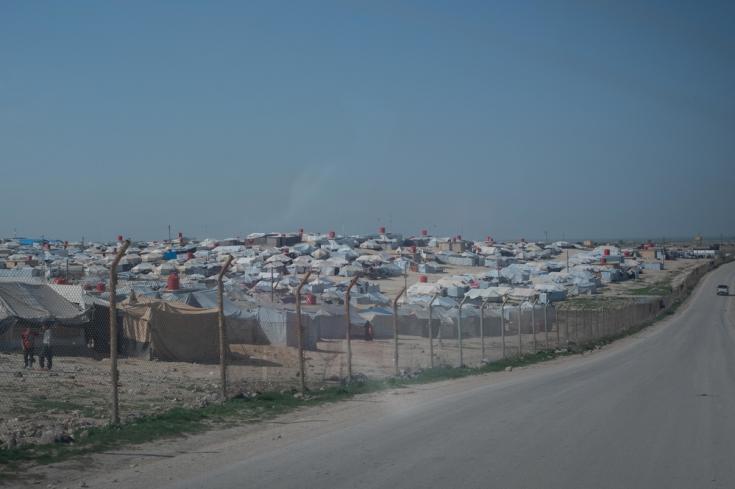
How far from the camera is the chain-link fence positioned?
13.5 meters

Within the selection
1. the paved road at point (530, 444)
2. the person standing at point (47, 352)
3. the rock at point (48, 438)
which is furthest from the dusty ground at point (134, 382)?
the paved road at point (530, 444)

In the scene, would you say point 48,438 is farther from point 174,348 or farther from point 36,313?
point 36,313

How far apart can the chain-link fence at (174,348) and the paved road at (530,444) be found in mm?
3095

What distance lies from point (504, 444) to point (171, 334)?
14.4 meters

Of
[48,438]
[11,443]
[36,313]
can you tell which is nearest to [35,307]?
[36,313]

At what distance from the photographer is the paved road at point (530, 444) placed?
28.3ft

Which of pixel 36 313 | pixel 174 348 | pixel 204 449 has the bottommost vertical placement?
pixel 204 449

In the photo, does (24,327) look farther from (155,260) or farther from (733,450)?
(155,260)

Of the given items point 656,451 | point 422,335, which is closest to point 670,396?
point 656,451

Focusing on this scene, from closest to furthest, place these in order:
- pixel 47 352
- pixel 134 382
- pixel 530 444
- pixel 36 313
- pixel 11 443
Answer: pixel 11 443
pixel 530 444
pixel 134 382
pixel 47 352
pixel 36 313

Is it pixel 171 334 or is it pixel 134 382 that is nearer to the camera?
pixel 134 382

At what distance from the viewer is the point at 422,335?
37.3m

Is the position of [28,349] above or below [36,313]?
below

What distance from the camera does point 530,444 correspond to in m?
10.6
